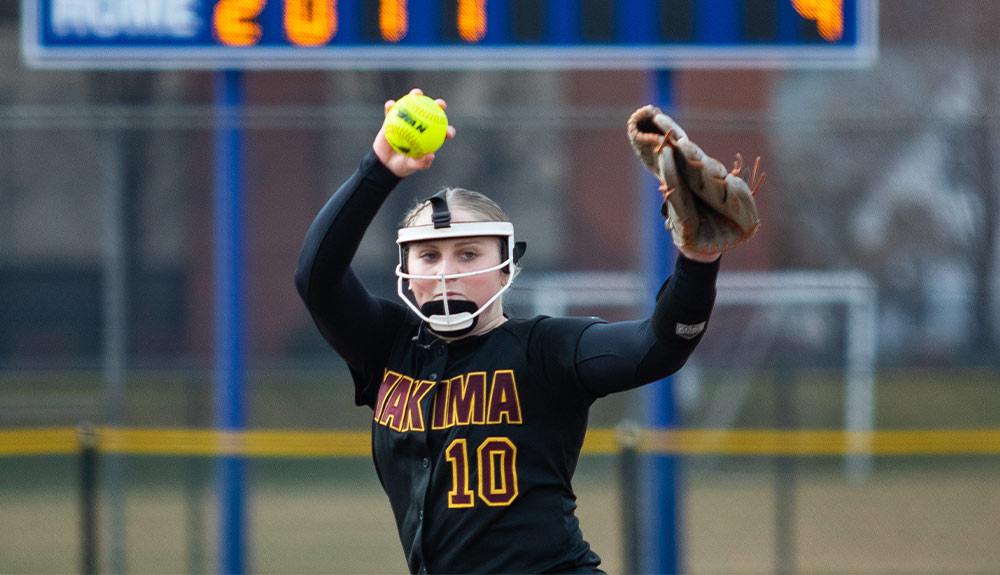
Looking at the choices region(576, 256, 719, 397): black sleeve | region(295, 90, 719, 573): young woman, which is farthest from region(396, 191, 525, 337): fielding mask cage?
region(576, 256, 719, 397): black sleeve

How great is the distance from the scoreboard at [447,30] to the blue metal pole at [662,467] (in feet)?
0.85

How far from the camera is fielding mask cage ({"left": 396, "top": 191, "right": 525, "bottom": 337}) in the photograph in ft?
7.11

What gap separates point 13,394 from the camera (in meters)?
6.93

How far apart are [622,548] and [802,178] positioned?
18.4 feet

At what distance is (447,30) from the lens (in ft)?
16.7

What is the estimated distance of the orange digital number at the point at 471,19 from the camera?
5082 mm

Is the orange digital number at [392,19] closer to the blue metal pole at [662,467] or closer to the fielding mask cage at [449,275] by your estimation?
the blue metal pole at [662,467]

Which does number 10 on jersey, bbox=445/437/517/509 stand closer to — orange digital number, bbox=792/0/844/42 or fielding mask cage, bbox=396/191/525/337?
fielding mask cage, bbox=396/191/525/337

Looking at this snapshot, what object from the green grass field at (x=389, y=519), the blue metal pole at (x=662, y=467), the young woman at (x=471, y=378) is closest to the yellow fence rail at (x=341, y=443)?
the blue metal pole at (x=662, y=467)

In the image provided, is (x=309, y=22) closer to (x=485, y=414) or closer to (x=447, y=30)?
(x=447, y=30)

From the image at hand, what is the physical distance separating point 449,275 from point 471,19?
10.4ft

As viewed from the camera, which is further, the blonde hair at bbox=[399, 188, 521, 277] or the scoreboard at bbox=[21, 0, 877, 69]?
the scoreboard at bbox=[21, 0, 877, 69]

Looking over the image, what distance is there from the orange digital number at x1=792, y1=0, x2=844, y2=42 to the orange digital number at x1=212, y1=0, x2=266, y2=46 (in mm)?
2477

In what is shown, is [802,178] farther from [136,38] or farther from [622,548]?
[136,38]
